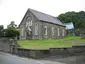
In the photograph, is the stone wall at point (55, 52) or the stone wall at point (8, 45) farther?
the stone wall at point (8, 45)

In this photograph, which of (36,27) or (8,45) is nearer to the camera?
(8,45)

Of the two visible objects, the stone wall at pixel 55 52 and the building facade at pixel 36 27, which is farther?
the building facade at pixel 36 27

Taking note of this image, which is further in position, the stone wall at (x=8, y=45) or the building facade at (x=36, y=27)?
the building facade at (x=36, y=27)

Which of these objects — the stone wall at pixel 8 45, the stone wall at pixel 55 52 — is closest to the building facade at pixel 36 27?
the stone wall at pixel 8 45

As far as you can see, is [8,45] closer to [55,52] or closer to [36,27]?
[55,52]

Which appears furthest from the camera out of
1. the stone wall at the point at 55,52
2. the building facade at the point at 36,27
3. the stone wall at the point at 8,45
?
the building facade at the point at 36,27

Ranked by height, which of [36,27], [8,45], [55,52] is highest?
[36,27]

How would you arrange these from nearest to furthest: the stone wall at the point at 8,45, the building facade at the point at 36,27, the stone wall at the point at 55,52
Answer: the stone wall at the point at 55,52
the stone wall at the point at 8,45
the building facade at the point at 36,27

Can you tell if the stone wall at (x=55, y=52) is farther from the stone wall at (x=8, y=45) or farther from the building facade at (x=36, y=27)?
the building facade at (x=36, y=27)

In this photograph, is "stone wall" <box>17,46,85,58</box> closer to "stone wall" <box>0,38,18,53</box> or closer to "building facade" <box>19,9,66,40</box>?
"stone wall" <box>0,38,18,53</box>

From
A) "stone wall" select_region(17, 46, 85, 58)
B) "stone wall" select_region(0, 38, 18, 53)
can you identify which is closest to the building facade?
"stone wall" select_region(0, 38, 18, 53)

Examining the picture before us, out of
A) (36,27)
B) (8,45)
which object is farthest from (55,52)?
(36,27)

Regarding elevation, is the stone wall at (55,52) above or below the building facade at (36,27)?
below

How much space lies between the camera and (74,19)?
87750 mm
